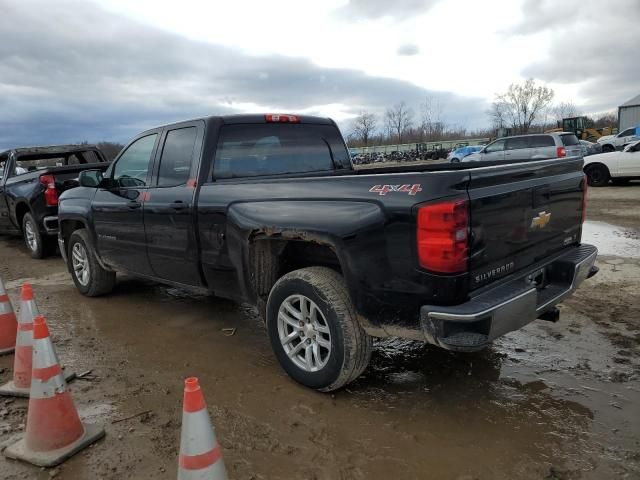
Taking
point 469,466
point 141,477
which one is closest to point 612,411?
point 469,466

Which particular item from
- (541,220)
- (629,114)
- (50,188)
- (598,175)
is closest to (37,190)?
(50,188)

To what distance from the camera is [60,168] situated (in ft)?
26.3

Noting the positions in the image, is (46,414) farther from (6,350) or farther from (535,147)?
(535,147)

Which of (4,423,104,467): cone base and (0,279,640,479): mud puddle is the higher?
(4,423,104,467): cone base

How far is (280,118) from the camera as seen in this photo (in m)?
4.48

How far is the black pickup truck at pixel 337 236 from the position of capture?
8.70 feet

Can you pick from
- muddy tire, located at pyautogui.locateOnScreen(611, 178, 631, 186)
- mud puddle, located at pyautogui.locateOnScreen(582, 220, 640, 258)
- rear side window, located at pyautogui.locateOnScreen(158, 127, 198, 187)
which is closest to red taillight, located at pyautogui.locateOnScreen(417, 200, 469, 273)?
rear side window, located at pyautogui.locateOnScreen(158, 127, 198, 187)

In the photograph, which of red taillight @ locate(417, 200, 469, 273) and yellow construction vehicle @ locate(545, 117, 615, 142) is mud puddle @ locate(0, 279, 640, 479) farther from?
yellow construction vehicle @ locate(545, 117, 615, 142)

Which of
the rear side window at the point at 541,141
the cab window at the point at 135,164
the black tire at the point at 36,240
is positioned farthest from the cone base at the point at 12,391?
the rear side window at the point at 541,141

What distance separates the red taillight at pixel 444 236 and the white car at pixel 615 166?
14966 mm

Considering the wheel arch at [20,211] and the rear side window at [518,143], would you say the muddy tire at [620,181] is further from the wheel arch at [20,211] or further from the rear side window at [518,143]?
the wheel arch at [20,211]

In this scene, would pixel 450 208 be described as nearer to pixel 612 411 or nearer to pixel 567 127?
pixel 612 411

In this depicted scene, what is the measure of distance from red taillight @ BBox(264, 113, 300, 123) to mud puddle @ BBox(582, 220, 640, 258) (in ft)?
15.7

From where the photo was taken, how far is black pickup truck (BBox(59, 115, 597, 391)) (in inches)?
104
